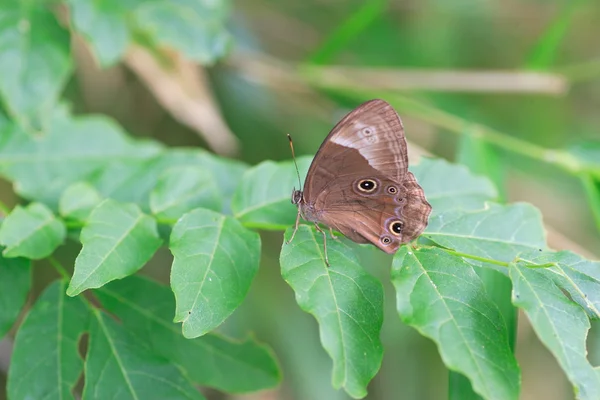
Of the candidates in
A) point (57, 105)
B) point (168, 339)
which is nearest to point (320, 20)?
point (57, 105)

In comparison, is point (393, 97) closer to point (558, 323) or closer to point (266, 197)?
point (266, 197)

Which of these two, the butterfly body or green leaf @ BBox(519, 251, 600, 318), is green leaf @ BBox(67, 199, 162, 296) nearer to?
the butterfly body

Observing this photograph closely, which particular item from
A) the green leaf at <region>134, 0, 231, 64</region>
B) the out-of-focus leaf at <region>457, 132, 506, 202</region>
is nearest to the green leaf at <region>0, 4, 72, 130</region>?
the green leaf at <region>134, 0, 231, 64</region>

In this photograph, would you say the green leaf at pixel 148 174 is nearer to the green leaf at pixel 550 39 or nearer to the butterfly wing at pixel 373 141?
the butterfly wing at pixel 373 141

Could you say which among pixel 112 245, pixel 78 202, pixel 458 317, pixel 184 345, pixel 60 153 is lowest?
pixel 184 345

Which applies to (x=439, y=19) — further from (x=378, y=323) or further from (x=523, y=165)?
(x=378, y=323)

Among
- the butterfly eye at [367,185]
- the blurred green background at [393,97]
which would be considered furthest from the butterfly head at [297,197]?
the blurred green background at [393,97]

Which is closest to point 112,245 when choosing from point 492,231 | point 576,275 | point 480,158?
point 492,231
